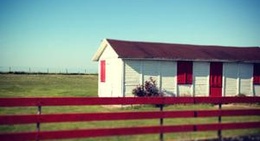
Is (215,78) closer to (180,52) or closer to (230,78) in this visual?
(230,78)

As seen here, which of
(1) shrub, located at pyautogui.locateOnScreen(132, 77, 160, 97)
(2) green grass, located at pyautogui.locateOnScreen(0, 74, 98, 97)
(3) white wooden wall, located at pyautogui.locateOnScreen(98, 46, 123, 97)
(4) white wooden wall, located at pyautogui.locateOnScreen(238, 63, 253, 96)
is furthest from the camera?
(2) green grass, located at pyautogui.locateOnScreen(0, 74, 98, 97)

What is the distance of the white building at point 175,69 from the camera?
66.9ft

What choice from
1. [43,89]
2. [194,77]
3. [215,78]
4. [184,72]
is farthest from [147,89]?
[43,89]

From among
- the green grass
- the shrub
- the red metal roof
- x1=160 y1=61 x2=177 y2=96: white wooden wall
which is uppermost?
the red metal roof

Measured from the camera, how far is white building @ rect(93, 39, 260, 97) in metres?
20.4

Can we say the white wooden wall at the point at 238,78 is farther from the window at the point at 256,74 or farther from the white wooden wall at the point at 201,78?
the white wooden wall at the point at 201,78

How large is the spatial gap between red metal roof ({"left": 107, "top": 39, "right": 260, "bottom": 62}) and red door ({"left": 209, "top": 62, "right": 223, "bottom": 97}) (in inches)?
22.4

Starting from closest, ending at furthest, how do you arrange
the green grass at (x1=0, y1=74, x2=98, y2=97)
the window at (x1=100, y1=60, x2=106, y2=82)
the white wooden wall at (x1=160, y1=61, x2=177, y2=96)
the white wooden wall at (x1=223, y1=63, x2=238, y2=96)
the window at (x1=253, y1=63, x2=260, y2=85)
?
1. the white wooden wall at (x1=160, y1=61, x2=177, y2=96)
2. the white wooden wall at (x1=223, y1=63, x2=238, y2=96)
3. the window at (x1=100, y1=60, x2=106, y2=82)
4. the window at (x1=253, y1=63, x2=260, y2=85)
5. the green grass at (x1=0, y1=74, x2=98, y2=97)

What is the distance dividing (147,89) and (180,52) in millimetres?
4706

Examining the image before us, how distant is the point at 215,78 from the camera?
22562mm

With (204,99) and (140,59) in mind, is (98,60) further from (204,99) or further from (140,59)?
(204,99)

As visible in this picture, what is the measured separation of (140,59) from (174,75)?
288cm

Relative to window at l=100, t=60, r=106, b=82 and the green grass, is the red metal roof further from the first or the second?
the green grass

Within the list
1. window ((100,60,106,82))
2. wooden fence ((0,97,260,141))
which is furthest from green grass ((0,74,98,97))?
wooden fence ((0,97,260,141))
